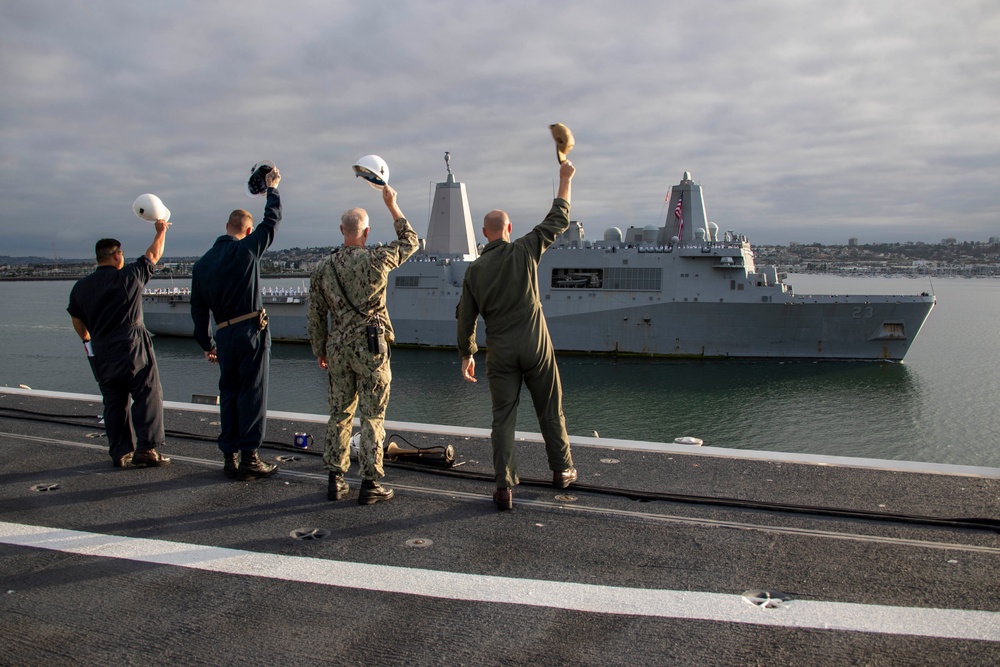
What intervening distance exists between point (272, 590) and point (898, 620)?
7.06ft

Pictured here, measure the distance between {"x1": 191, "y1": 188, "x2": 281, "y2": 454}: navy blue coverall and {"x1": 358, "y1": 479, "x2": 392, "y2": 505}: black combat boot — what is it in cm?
78

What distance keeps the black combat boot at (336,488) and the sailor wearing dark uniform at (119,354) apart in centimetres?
133

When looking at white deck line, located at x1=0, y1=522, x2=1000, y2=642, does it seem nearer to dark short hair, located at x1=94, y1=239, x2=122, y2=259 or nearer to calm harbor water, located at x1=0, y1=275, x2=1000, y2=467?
dark short hair, located at x1=94, y1=239, x2=122, y2=259

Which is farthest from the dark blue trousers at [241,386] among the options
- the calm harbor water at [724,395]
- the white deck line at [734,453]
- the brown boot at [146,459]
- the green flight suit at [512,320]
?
the calm harbor water at [724,395]

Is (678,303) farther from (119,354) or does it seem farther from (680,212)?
(119,354)

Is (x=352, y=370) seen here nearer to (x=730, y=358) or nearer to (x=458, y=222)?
(x=730, y=358)

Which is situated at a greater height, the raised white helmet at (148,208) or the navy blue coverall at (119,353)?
the raised white helmet at (148,208)

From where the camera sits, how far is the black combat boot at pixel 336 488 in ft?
10.9

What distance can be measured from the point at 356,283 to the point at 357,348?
1.13 feet

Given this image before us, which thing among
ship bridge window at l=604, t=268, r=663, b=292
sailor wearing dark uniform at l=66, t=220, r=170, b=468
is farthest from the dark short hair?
ship bridge window at l=604, t=268, r=663, b=292

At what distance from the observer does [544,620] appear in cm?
208

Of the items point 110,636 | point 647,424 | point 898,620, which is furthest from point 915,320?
point 110,636

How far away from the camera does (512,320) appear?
3.27 meters

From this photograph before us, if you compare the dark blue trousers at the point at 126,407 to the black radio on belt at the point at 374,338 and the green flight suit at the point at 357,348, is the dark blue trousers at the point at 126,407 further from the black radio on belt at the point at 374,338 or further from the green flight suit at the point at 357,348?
the black radio on belt at the point at 374,338
